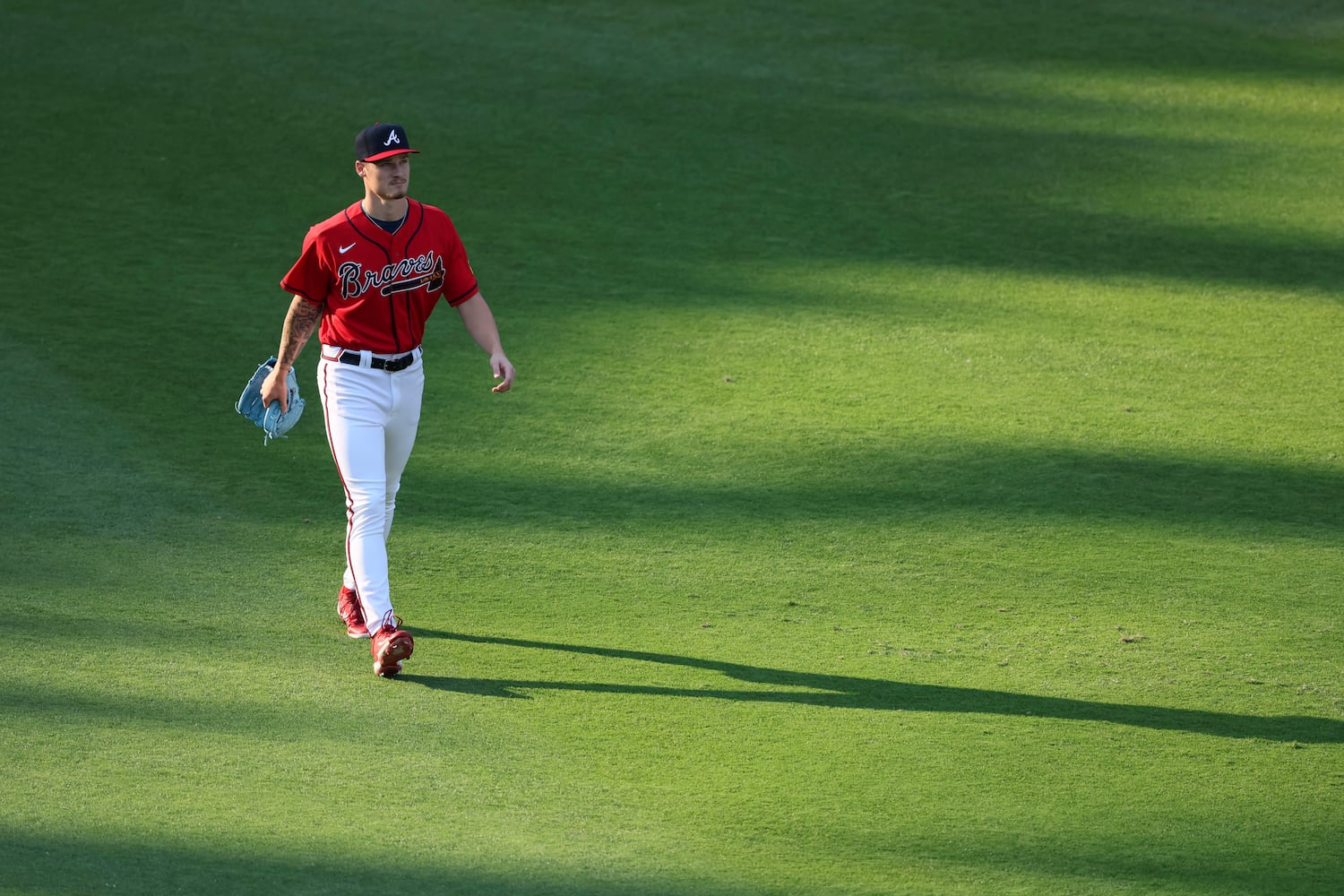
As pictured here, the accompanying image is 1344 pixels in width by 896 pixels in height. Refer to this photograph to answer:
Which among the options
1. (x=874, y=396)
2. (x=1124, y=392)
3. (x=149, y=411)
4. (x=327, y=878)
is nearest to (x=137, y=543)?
(x=149, y=411)

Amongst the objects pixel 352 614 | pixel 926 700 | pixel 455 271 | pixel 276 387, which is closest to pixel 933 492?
pixel 926 700

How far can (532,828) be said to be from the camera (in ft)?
12.7

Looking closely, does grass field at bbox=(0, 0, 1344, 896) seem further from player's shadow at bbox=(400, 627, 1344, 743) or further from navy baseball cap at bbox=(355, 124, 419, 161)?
navy baseball cap at bbox=(355, 124, 419, 161)

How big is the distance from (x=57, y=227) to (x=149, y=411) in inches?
94.5

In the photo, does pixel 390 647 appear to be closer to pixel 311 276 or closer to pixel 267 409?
pixel 267 409

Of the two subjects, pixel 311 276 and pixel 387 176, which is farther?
pixel 311 276

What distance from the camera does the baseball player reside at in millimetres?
4613

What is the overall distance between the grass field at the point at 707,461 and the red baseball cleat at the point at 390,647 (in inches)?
3.1

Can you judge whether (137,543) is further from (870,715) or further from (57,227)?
(57,227)

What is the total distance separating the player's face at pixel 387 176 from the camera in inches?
180

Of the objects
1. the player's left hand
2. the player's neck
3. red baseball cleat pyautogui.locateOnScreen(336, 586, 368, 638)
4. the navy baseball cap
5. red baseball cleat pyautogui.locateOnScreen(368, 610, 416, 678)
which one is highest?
the navy baseball cap

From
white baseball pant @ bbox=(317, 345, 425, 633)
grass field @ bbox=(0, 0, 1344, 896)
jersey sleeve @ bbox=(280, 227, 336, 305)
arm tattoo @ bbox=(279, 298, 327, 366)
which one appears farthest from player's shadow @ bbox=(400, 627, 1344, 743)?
jersey sleeve @ bbox=(280, 227, 336, 305)

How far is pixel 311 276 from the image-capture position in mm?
4676

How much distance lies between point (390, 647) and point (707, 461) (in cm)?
225
